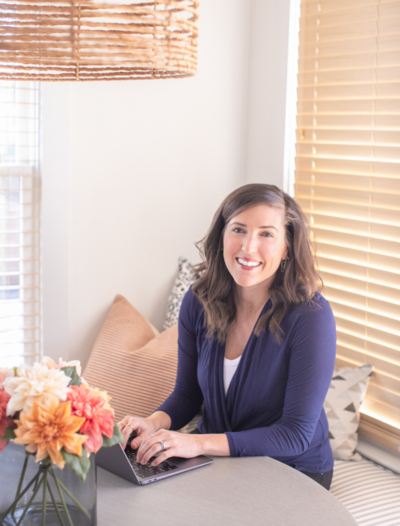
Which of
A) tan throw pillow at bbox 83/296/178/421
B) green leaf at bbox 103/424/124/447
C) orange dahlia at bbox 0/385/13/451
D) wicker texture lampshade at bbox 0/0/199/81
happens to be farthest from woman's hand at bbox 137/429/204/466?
wicker texture lampshade at bbox 0/0/199/81

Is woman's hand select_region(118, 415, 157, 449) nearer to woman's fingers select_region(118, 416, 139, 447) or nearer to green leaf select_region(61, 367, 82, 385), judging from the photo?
woman's fingers select_region(118, 416, 139, 447)

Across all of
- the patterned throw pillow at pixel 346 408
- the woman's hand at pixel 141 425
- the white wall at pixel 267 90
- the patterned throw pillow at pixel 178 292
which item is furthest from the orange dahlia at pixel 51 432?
the white wall at pixel 267 90

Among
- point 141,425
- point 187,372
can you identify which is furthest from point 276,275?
point 141,425

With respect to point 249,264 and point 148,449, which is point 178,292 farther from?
point 148,449

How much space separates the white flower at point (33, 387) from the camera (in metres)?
0.95

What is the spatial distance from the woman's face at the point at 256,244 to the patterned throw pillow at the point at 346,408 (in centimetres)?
67

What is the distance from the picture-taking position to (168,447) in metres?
1.45

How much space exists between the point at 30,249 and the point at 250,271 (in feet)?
3.45

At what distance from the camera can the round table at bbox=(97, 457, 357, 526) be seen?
118 centimetres

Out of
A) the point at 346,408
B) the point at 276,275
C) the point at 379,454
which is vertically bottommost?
the point at 379,454

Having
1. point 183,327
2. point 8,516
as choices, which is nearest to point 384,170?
point 183,327

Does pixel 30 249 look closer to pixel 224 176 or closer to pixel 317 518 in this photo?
pixel 224 176

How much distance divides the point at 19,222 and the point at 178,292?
0.77 metres

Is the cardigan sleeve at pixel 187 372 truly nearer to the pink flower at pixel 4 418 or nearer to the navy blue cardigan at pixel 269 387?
the navy blue cardigan at pixel 269 387
